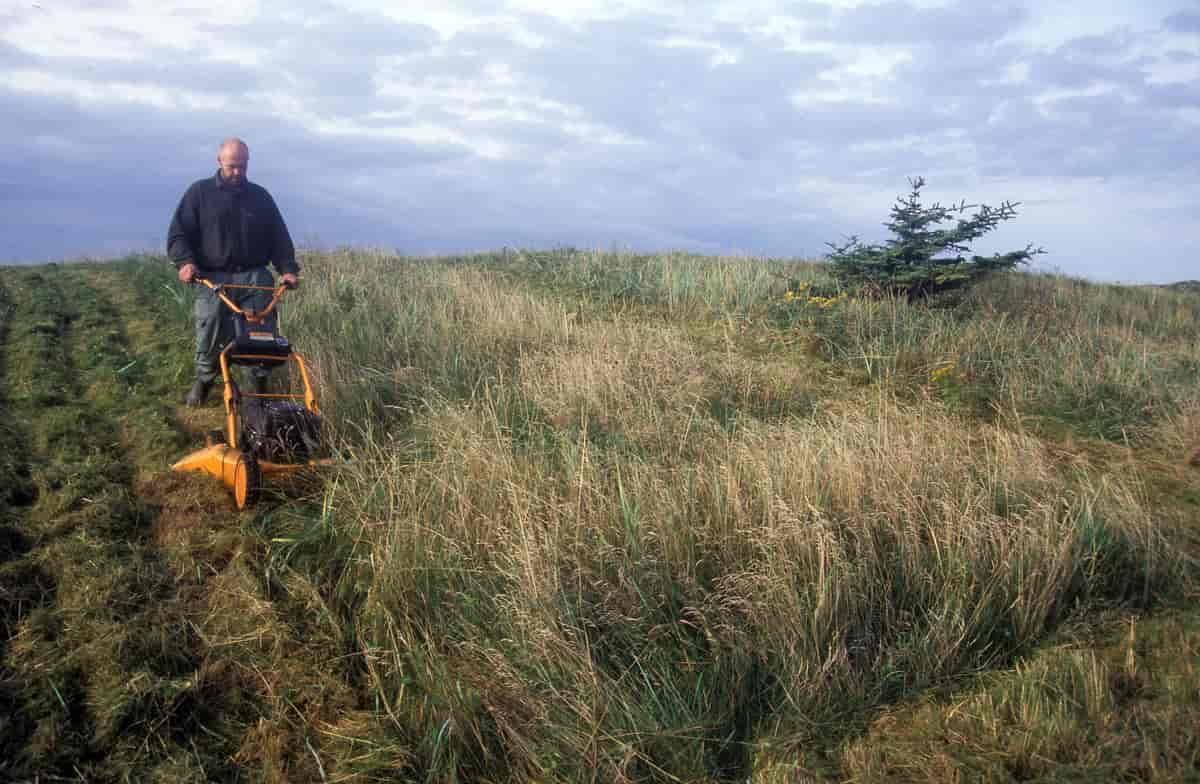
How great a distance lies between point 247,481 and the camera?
5.00 meters

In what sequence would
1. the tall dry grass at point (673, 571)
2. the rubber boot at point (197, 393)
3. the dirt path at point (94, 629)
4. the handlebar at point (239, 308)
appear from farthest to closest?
the rubber boot at point (197, 393) → the handlebar at point (239, 308) → the tall dry grass at point (673, 571) → the dirt path at point (94, 629)

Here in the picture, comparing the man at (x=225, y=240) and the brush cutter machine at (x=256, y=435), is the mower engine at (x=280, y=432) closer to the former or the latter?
the brush cutter machine at (x=256, y=435)

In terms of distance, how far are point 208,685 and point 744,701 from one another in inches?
94.8

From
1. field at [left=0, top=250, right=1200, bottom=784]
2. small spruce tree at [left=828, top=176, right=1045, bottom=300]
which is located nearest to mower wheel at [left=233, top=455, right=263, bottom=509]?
field at [left=0, top=250, right=1200, bottom=784]

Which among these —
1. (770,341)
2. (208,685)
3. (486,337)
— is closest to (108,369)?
(486,337)

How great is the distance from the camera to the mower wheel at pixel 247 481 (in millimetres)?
Result: 5008

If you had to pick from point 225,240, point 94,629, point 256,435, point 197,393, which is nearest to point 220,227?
point 225,240

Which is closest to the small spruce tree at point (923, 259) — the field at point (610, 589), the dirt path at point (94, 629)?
the field at point (610, 589)

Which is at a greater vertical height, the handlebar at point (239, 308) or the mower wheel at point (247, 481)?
the handlebar at point (239, 308)

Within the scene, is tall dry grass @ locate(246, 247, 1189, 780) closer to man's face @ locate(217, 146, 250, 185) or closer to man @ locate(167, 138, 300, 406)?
man @ locate(167, 138, 300, 406)

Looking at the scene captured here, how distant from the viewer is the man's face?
21.3 ft

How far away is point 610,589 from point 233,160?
4.84m

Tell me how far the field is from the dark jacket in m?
1.24

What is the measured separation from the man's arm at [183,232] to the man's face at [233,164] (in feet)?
1.04
